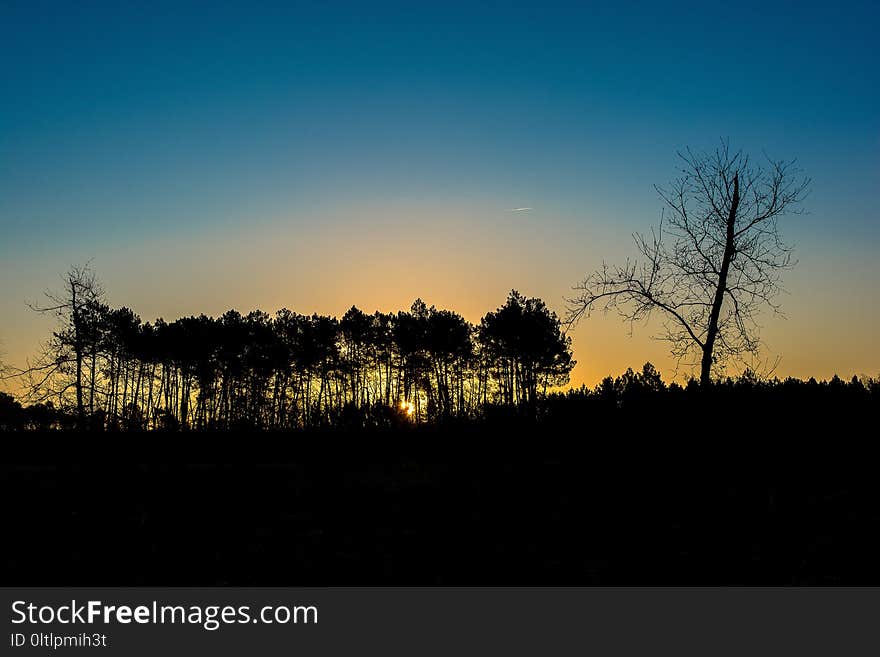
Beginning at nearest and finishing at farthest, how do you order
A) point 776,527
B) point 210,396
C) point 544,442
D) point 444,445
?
point 776,527, point 544,442, point 444,445, point 210,396

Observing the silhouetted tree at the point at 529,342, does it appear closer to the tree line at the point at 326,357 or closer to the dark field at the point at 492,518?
the tree line at the point at 326,357

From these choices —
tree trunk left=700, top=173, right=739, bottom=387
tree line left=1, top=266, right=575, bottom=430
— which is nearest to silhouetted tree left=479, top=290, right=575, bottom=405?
tree line left=1, top=266, right=575, bottom=430

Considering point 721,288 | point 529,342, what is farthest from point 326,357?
point 721,288

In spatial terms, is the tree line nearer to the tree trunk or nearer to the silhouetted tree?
the silhouetted tree

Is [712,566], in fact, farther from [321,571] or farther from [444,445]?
[444,445]

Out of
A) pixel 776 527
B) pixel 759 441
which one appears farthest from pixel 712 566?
pixel 759 441

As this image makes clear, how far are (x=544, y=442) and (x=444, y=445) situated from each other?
15.5ft

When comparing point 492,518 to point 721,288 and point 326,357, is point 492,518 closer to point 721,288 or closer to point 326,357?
point 721,288

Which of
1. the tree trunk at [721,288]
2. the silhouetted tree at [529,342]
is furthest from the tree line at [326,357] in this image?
the tree trunk at [721,288]

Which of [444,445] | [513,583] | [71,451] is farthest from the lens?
[71,451]

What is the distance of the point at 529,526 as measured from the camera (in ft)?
38.3

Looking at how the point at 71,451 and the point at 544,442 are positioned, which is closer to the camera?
the point at 544,442

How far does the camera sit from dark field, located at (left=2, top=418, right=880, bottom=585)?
9.64m

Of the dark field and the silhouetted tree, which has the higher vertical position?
the silhouetted tree
